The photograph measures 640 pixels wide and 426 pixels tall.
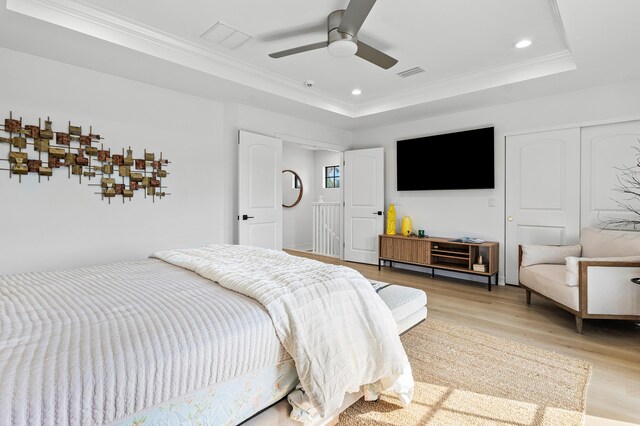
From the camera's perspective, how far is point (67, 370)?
0.90m

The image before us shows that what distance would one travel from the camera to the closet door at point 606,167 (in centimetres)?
345

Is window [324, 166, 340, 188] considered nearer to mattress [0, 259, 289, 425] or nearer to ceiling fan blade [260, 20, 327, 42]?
ceiling fan blade [260, 20, 327, 42]

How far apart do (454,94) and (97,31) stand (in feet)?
11.8

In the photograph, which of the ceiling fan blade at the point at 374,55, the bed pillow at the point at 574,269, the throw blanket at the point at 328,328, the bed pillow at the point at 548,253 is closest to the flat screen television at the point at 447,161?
the bed pillow at the point at 548,253

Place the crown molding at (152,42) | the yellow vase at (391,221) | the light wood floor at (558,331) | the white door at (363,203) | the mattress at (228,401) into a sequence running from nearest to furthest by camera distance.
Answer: the mattress at (228,401) → the light wood floor at (558,331) → the crown molding at (152,42) → the yellow vase at (391,221) → the white door at (363,203)

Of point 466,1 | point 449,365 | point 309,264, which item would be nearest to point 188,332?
point 309,264

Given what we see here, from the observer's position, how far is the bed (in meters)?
0.87

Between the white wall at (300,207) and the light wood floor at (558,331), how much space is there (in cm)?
357

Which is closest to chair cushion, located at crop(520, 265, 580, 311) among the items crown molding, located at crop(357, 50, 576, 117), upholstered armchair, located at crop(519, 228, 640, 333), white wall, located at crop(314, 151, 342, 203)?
upholstered armchair, located at crop(519, 228, 640, 333)

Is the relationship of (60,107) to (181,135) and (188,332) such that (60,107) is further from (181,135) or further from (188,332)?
(188,332)

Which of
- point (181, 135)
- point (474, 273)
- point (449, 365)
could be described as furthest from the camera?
point (474, 273)

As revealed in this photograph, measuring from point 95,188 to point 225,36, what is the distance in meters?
1.90

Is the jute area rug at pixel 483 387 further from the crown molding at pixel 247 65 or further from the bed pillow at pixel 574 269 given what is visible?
the crown molding at pixel 247 65

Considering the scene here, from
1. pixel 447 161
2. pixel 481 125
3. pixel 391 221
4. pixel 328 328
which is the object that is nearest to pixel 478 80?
pixel 481 125
